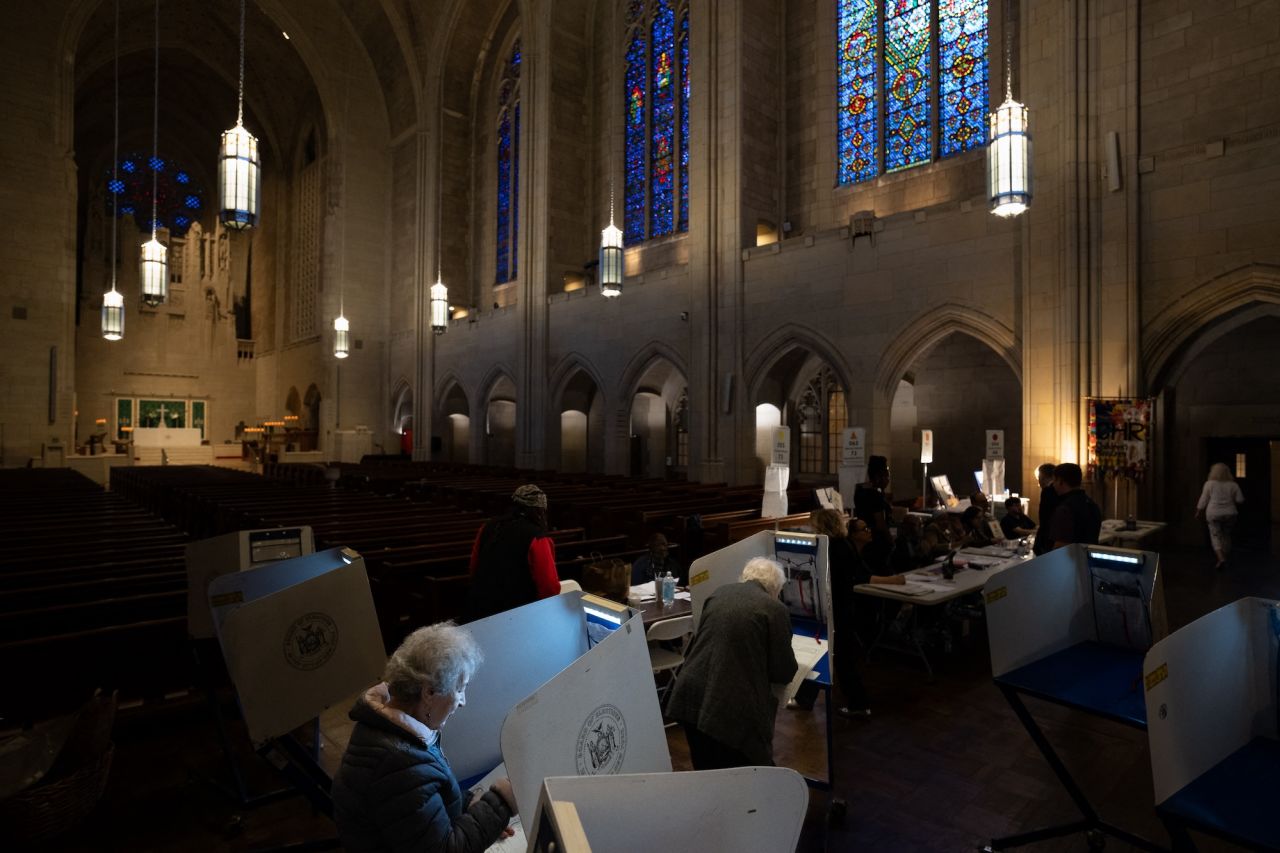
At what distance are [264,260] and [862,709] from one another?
30931 millimetres

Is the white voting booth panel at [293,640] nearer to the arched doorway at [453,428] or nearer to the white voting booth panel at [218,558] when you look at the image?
the white voting booth panel at [218,558]

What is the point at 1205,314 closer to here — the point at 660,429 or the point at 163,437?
the point at 660,429

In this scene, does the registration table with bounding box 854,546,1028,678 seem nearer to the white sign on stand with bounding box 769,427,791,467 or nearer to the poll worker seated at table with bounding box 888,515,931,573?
the poll worker seated at table with bounding box 888,515,931,573

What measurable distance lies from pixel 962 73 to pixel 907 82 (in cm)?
97

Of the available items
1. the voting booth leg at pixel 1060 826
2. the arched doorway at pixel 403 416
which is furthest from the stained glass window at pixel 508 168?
the voting booth leg at pixel 1060 826

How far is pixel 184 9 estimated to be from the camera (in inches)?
874

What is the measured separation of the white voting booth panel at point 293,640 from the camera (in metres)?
2.66

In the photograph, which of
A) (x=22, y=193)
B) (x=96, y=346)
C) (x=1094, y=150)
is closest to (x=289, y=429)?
(x=96, y=346)

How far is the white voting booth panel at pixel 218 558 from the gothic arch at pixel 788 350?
9336 millimetres

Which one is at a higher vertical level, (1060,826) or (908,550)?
(908,550)

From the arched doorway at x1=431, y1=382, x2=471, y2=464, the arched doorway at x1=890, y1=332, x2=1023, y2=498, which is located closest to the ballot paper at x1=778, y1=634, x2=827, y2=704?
the arched doorway at x1=890, y1=332, x2=1023, y2=498

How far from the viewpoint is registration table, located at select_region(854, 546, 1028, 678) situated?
439cm

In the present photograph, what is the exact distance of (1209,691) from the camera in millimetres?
2107

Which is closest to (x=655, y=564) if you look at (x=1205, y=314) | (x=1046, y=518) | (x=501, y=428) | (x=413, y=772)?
(x=413, y=772)
